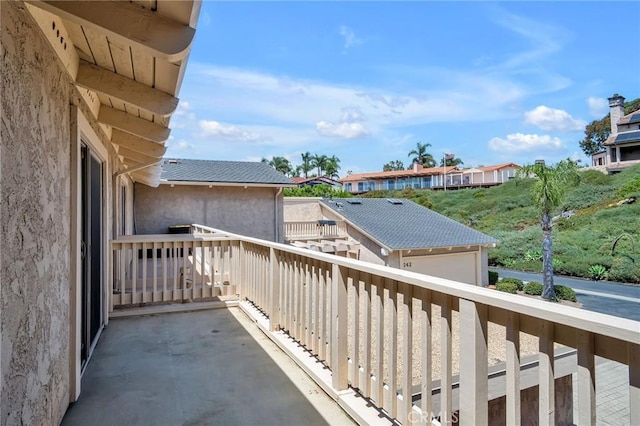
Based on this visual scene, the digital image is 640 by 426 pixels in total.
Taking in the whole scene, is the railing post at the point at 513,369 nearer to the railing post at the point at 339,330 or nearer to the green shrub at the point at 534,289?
the railing post at the point at 339,330

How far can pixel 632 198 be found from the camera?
1068 inches

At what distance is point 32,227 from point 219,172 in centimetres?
1354

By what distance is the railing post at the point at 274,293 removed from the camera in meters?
3.94

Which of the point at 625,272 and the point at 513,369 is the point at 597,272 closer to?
the point at 625,272

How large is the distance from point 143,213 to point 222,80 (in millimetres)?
6118

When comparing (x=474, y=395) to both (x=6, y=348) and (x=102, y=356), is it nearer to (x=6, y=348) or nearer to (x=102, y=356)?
(x=6, y=348)

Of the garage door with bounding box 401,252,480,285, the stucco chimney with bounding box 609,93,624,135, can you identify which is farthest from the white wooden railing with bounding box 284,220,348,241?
the stucco chimney with bounding box 609,93,624,135

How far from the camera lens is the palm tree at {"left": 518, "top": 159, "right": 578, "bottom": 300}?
581 inches

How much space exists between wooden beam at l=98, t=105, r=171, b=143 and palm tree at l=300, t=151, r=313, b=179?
179 ft

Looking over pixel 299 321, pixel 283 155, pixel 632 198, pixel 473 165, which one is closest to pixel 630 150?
pixel 632 198

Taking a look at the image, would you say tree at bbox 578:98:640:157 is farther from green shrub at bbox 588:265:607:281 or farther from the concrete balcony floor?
the concrete balcony floor

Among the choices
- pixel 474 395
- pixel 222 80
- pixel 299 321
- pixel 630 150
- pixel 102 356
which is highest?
pixel 630 150

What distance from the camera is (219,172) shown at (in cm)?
1498

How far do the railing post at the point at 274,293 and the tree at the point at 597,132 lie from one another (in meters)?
56.0
